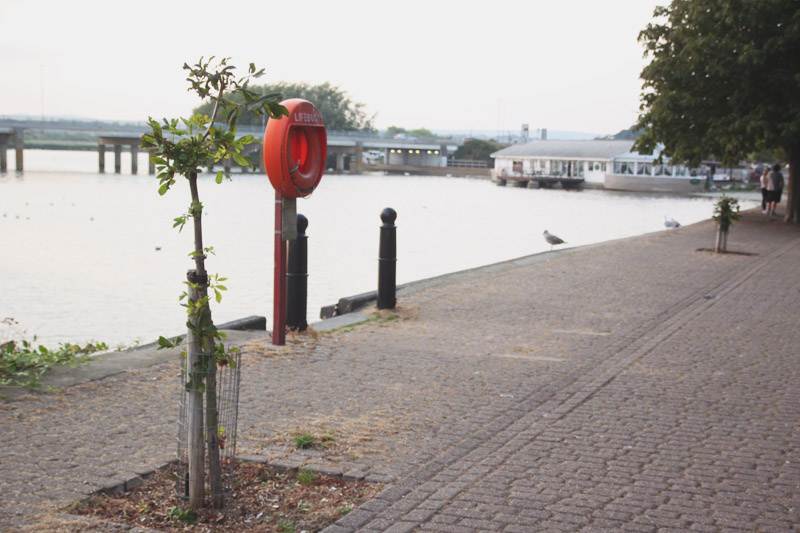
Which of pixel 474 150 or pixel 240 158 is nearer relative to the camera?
pixel 240 158

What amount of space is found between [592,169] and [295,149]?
76.7 m

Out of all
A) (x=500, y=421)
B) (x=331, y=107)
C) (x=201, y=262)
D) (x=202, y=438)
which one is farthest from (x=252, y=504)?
(x=331, y=107)

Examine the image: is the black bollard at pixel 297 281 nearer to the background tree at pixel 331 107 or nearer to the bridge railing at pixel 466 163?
the background tree at pixel 331 107

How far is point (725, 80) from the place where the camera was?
24.9 m

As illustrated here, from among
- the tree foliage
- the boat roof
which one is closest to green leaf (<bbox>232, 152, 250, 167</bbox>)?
the boat roof

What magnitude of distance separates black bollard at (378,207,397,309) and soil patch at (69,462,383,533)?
5054 mm

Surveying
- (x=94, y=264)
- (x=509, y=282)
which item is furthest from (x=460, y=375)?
(x=94, y=264)

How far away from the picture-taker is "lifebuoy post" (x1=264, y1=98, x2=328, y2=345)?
7652 mm

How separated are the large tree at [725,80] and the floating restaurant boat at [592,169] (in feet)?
160

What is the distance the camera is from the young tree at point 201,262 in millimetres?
4121

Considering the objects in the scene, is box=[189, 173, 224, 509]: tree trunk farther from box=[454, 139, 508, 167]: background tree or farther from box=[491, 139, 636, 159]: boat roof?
box=[454, 139, 508, 167]: background tree

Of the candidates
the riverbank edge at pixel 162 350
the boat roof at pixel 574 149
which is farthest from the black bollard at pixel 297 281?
the boat roof at pixel 574 149

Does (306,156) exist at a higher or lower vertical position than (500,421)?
higher

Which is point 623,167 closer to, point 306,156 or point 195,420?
point 306,156
